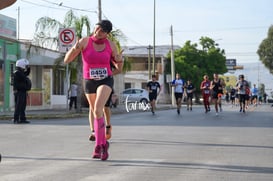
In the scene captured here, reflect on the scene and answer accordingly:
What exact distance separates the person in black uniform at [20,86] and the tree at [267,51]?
186ft

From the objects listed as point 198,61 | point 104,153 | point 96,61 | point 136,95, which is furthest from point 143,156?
point 198,61

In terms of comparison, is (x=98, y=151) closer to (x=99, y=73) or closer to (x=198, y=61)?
(x=99, y=73)

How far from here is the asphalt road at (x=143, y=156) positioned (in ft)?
21.9

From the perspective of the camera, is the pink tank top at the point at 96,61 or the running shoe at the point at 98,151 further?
the pink tank top at the point at 96,61

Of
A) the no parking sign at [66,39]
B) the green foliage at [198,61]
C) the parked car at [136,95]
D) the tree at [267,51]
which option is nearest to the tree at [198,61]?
the green foliage at [198,61]

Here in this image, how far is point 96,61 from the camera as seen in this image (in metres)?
8.28

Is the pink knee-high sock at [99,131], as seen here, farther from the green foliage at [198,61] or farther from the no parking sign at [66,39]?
the green foliage at [198,61]

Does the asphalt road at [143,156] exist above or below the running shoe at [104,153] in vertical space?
below

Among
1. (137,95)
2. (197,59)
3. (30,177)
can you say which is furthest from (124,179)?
(197,59)

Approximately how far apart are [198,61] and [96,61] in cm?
5840

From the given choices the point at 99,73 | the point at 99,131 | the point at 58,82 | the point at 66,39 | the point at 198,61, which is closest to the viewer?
the point at 99,131

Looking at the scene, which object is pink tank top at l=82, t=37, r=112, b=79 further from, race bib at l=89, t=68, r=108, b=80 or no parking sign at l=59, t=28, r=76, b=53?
no parking sign at l=59, t=28, r=76, b=53

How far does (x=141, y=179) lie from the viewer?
21.0 ft

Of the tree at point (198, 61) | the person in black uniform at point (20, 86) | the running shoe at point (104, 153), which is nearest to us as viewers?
the running shoe at point (104, 153)
